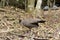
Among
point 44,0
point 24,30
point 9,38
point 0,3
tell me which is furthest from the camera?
point 44,0

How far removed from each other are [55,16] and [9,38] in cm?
352

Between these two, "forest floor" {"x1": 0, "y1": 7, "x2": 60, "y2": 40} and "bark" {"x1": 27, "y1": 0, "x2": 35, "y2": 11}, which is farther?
"bark" {"x1": 27, "y1": 0, "x2": 35, "y2": 11}

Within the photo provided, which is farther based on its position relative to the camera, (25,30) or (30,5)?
(30,5)

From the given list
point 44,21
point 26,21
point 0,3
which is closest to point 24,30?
point 26,21

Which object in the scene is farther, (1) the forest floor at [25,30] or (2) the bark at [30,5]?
(2) the bark at [30,5]

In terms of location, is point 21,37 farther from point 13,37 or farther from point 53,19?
point 53,19

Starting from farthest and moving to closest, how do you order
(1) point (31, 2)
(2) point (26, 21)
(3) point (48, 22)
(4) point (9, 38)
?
(1) point (31, 2)
(3) point (48, 22)
(2) point (26, 21)
(4) point (9, 38)

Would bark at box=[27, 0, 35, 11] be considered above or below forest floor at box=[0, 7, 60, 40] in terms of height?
above

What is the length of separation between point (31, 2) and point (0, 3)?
1.85 meters

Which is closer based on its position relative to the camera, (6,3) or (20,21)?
(20,21)

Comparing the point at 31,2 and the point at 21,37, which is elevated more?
the point at 31,2

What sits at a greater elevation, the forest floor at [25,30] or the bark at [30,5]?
the bark at [30,5]

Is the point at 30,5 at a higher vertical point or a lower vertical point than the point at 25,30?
higher

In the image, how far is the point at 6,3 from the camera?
10523mm
